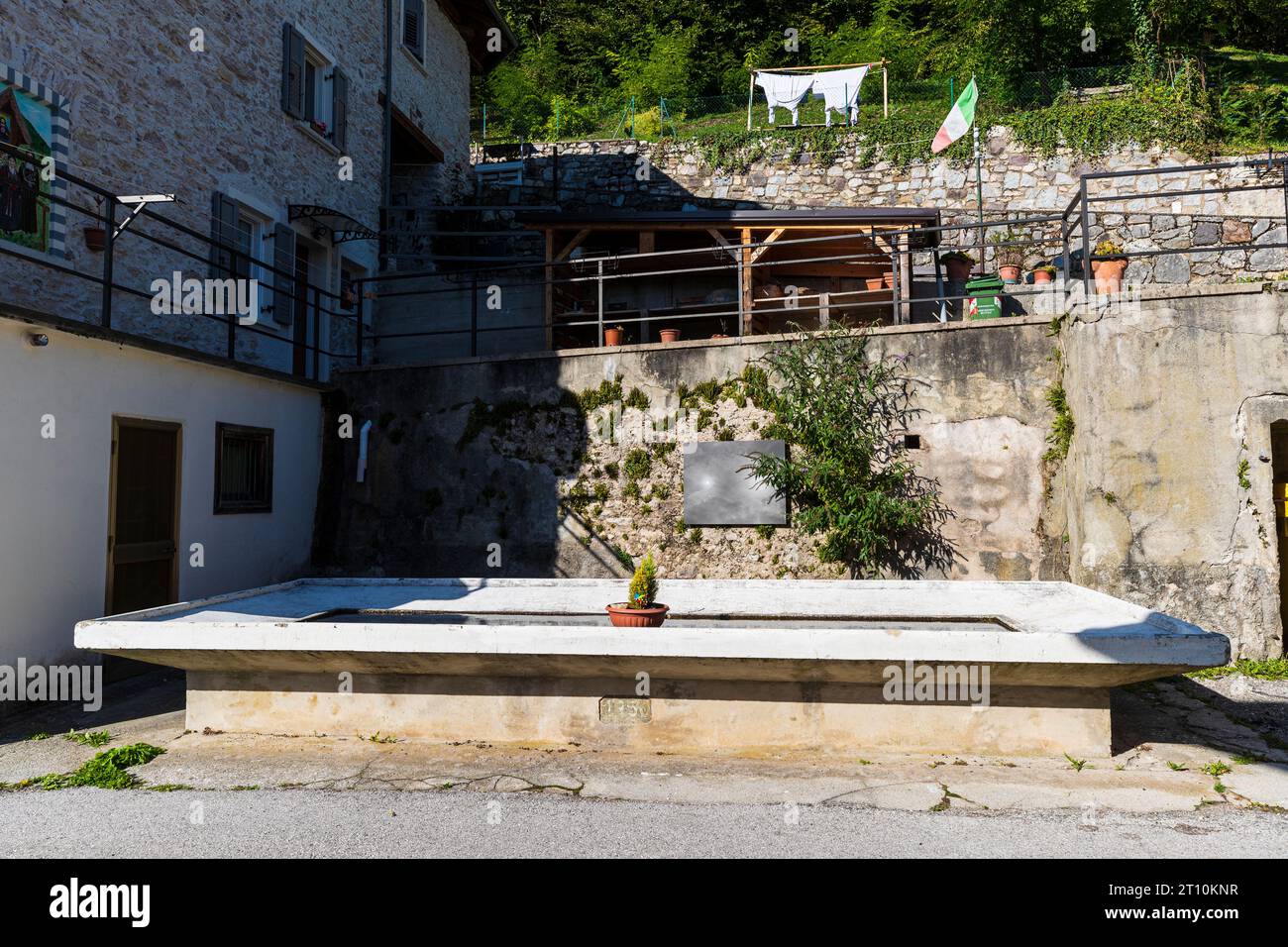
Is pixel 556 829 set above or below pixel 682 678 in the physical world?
below

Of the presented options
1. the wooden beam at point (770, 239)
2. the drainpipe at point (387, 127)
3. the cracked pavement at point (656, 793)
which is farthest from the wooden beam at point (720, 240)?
the cracked pavement at point (656, 793)

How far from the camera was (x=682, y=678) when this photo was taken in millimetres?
4980

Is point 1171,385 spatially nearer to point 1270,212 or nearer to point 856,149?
point 1270,212

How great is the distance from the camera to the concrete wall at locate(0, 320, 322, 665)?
5957 mm

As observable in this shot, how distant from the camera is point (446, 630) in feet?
15.8

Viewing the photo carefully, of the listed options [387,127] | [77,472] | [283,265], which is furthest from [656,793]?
[387,127]

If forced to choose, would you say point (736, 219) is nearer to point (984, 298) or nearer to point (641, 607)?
point (984, 298)

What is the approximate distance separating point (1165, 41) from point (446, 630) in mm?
23859

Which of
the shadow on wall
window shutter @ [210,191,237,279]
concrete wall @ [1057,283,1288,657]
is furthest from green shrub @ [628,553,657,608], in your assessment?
window shutter @ [210,191,237,279]

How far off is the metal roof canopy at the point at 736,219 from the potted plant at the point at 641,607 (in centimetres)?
844

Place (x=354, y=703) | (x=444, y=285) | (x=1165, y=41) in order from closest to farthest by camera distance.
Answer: (x=354, y=703)
(x=444, y=285)
(x=1165, y=41)

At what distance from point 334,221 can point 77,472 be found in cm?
674

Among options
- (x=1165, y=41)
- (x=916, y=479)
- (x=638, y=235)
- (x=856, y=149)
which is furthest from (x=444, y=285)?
(x=1165, y=41)

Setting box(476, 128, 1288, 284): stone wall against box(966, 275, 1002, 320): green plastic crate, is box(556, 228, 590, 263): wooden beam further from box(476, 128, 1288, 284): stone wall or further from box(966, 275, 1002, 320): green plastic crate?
box(966, 275, 1002, 320): green plastic crate
